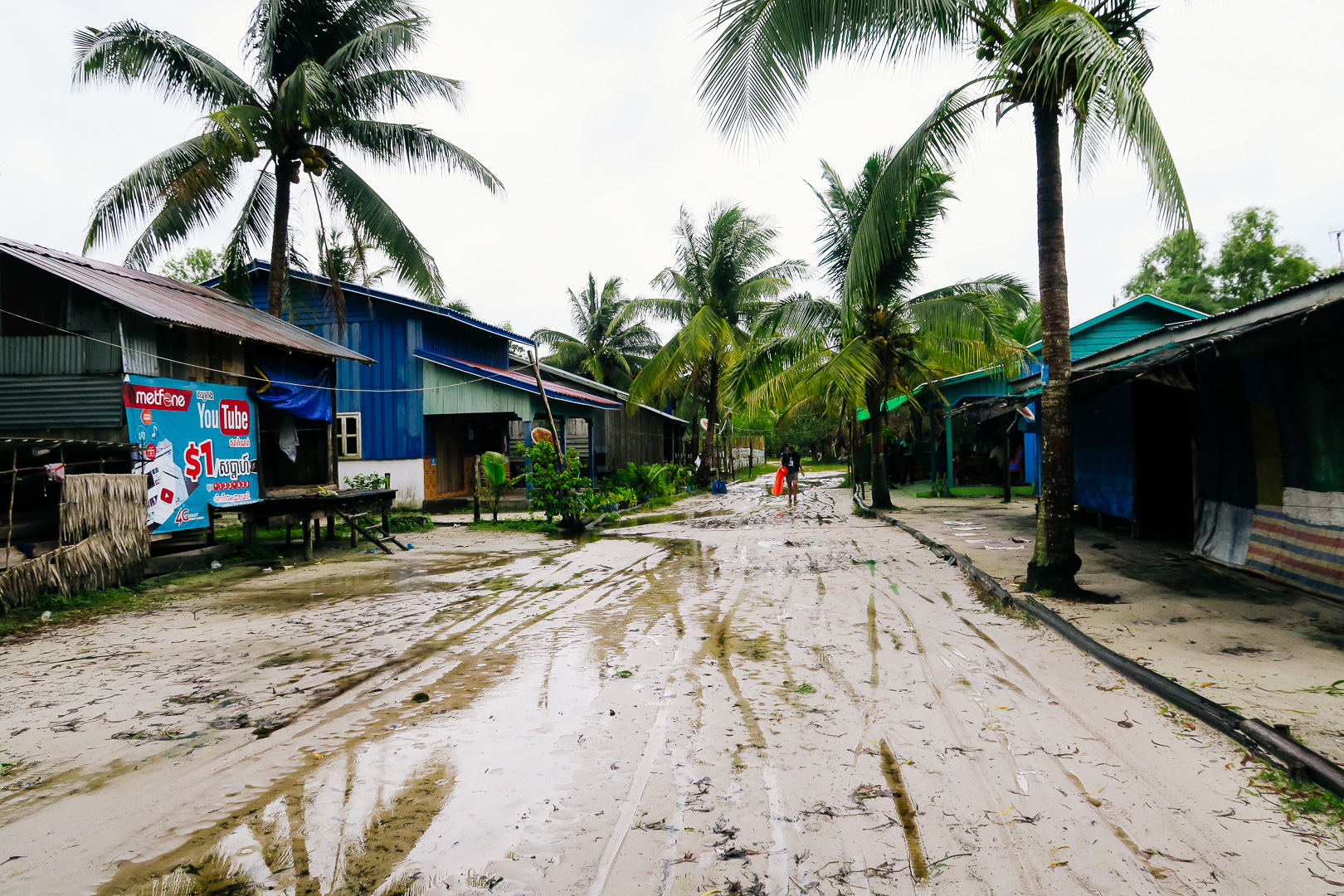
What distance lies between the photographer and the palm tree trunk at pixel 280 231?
14.3 m

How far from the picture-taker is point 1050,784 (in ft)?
10.8

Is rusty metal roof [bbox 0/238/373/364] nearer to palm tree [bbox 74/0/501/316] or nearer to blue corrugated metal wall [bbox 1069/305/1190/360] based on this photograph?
palm tree [bbox 74/0/501/316]

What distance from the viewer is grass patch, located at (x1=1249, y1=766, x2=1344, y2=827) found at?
2.98m

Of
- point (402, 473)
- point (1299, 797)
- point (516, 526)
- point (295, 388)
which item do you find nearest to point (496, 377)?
point (402, 473)

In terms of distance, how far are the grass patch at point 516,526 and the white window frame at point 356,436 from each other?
542cm

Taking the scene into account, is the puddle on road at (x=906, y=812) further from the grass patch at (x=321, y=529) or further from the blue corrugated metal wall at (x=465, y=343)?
the blue corrugated metal wall at (x=465, y=343)

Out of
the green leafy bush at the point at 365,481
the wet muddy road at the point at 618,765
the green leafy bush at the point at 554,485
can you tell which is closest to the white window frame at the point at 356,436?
the green leafy bush at the point at 365,481

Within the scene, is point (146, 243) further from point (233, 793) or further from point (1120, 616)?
point (1120, 616)

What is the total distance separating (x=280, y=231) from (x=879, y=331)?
12753mm

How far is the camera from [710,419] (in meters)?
26.4

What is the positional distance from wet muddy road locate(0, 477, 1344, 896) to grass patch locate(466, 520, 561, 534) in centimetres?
783

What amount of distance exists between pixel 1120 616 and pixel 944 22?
229 inches

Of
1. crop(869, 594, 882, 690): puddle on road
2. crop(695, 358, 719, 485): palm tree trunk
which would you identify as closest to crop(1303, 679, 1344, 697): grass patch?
crop(869, 594, 882, 690): puddle on road

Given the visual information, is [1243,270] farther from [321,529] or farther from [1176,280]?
[321,529]
